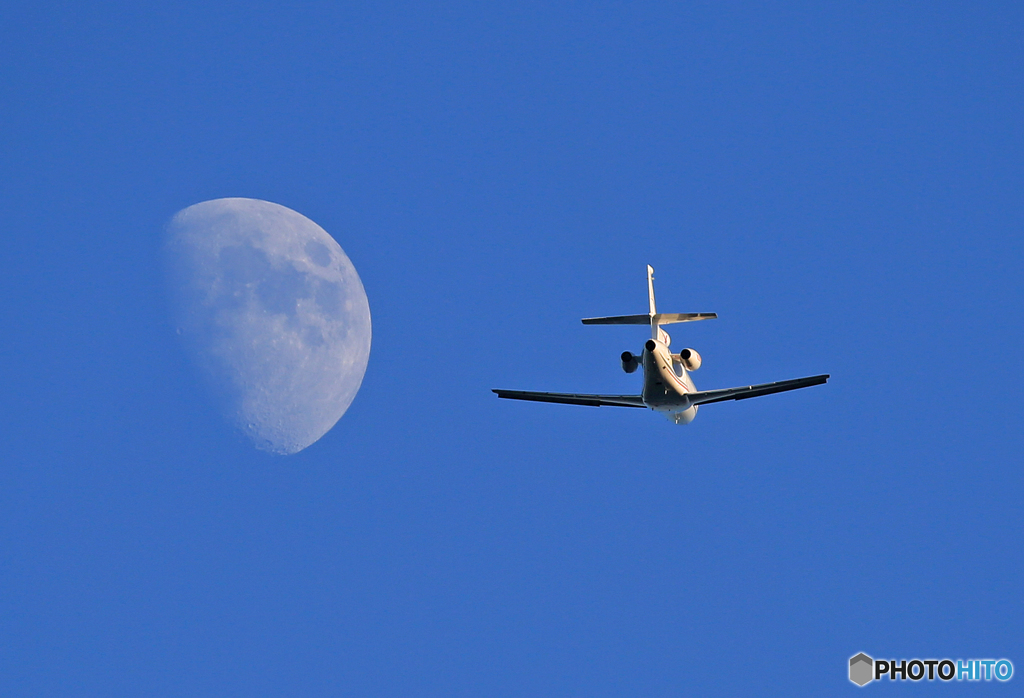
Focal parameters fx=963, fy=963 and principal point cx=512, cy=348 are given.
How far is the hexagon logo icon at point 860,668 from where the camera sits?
5122 cm

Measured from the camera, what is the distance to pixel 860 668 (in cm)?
5150

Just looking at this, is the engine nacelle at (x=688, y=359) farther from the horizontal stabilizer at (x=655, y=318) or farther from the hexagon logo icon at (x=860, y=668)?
the hexagon logo icon at (x=860, y=668)

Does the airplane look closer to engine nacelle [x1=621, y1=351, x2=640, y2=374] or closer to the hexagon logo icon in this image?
engine nacelle [x1=621, y1=351, x2=640, y2=374]

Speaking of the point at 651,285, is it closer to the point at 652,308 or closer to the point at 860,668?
the point at 652,308

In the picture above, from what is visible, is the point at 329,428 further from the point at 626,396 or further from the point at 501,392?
the point at 626,396

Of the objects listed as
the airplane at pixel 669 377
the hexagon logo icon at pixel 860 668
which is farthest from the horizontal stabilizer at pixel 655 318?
the hexagon logo icon at pixel 860 668

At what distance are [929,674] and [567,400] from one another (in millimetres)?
23350

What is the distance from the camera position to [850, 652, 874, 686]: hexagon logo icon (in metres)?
51.2

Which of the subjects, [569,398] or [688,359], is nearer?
[688,359]

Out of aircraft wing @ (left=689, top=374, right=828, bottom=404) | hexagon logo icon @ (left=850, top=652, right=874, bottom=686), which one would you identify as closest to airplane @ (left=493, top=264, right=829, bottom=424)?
aircraft wing @ (left=689, top=374, right=828, bottom=404)

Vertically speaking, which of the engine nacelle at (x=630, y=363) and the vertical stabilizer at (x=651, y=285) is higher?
the vertical stabilizer at (x=651, y=285)

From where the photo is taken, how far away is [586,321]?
43750 millimetres

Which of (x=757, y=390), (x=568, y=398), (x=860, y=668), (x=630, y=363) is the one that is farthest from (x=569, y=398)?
(x=860, y=668)

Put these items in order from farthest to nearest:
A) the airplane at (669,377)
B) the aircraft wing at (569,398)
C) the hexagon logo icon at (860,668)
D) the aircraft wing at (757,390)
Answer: the hexagon logo icon at (860,668)
the aircraft wing at (569,398)
the aircraft wing at (757,390)
the airplane at (669,377)
